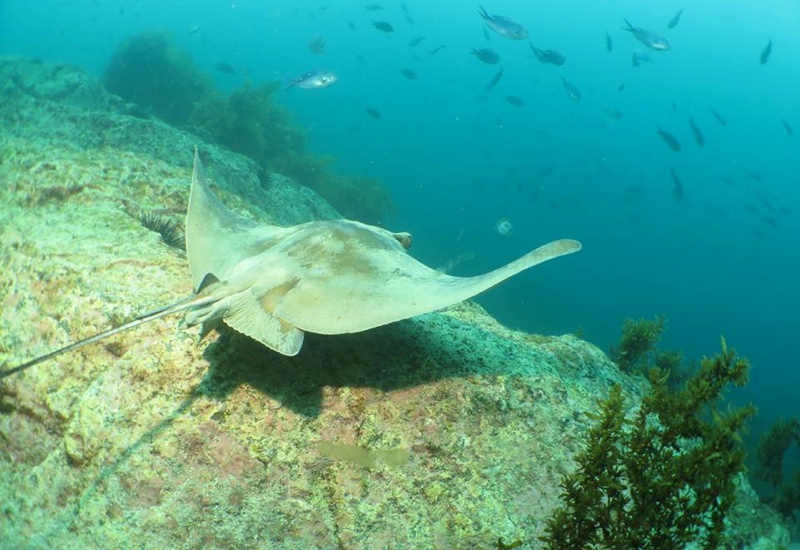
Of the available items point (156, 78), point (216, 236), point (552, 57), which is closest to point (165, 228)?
point (216, 236)

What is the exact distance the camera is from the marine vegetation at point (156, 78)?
1878 cm

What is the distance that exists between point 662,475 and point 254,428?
2.28m

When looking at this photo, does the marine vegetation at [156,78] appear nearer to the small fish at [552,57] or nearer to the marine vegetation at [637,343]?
the small fish at [552,57]

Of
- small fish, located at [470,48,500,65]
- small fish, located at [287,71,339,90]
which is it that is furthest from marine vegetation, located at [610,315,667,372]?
small fish, located at [470,48,500,65]

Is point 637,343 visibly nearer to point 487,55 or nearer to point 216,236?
point 216,236

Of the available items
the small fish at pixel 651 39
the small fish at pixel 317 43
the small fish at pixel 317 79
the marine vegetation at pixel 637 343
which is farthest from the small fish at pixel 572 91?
the marine vegetation at pixel 637 343

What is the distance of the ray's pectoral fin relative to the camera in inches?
99.3

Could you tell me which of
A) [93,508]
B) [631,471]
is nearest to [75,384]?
[93,508]

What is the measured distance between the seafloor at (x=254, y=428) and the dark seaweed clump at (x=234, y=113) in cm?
1297

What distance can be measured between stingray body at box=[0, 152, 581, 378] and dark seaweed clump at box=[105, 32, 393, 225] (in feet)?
41.6

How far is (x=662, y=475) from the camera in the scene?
233cm

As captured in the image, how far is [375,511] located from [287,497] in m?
0.50

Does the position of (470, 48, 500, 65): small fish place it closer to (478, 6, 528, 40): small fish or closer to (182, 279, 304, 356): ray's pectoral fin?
(478, 6, 528, 40): small fish

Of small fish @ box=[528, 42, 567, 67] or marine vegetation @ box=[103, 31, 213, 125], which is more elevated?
small fish @ box=[528, 42, 567, 67]
